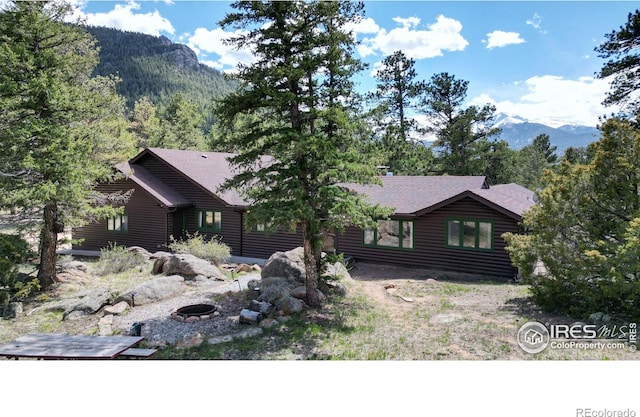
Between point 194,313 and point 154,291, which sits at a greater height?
point 154,291

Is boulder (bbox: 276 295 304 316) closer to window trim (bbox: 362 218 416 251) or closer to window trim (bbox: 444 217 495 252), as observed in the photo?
window trim (bbox: 362 218 416 251)

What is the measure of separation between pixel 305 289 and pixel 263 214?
2903 millimetres

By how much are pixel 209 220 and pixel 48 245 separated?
25.0 feet

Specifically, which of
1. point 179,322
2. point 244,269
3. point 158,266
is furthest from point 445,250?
point 158,266

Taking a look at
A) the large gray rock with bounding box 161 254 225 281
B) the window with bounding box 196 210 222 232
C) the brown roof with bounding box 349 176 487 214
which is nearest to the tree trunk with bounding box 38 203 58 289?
the large gray rock with bounding box 161 254 225 281

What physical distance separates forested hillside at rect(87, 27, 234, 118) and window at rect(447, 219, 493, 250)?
239ft

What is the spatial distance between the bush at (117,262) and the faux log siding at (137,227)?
9.50 ft

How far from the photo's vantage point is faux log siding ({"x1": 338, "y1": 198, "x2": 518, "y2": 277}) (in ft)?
47.1

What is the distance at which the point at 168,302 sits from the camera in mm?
10992

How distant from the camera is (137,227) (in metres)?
20.2

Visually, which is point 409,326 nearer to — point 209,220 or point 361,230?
point 361,230

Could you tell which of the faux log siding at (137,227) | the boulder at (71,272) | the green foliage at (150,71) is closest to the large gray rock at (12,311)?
the boulder at (71,272)
